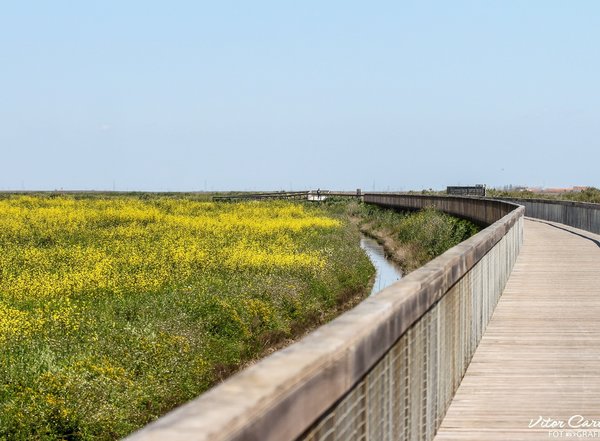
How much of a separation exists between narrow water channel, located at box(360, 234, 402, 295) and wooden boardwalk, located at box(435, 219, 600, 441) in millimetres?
12007

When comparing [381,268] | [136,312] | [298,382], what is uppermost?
[298,382]

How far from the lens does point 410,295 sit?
5180 millimetres

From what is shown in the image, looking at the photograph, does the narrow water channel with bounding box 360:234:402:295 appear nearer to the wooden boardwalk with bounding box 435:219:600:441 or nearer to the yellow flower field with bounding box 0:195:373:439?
the yellow flower field with bounding box 0:195:373:439

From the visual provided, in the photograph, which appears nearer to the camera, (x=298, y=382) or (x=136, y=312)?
(x=298, y=382)

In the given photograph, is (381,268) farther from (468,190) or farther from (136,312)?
(468,190)

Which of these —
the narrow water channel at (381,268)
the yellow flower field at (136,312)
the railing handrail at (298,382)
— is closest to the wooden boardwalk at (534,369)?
the railing handrail at (298,382)

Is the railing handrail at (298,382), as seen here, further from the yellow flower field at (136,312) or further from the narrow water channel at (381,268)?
the narrow water channel at (381,268)

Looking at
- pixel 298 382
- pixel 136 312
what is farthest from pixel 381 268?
pixel 298 382

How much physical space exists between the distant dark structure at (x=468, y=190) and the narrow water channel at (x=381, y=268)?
43.1 meters

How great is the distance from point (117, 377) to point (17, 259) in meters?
17.0

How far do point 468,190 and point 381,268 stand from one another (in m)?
61.0

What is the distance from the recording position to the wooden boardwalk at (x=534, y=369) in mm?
6984

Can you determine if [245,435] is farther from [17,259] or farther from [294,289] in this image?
[17,259]

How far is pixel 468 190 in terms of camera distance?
318 feet
